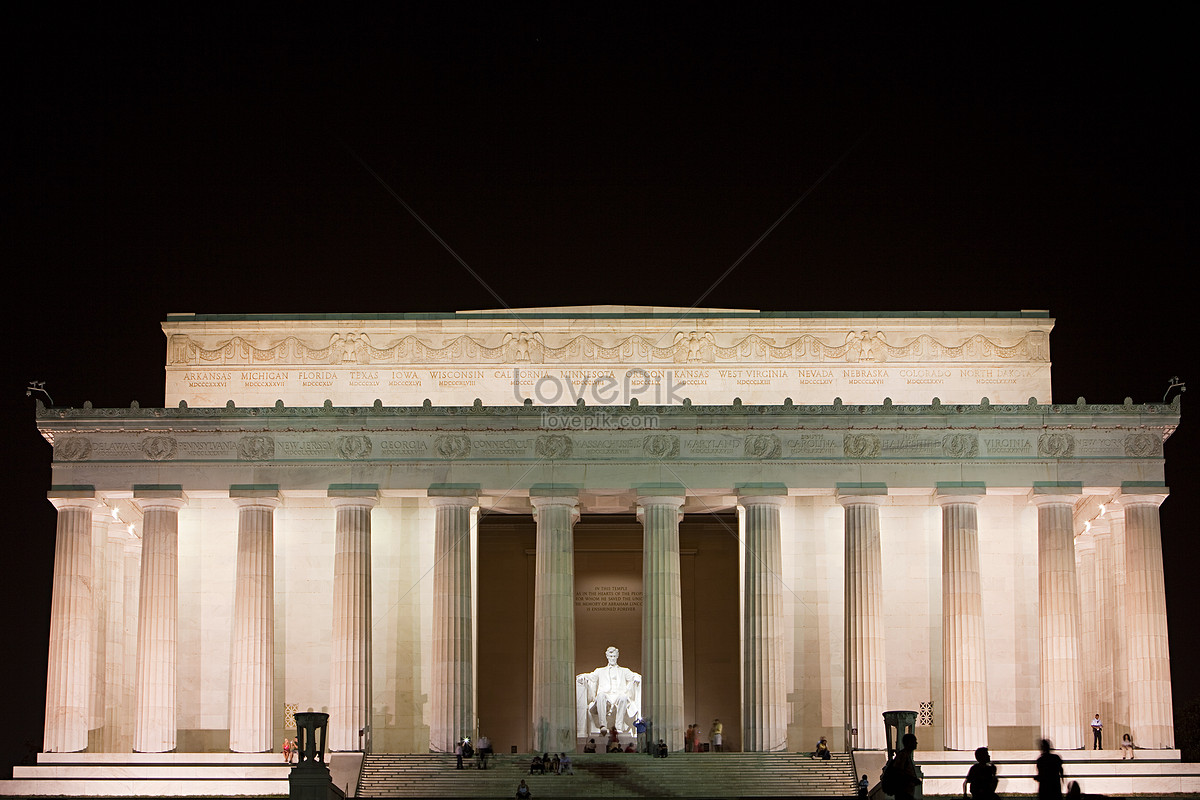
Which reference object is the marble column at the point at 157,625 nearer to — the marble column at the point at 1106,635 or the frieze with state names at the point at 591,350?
the frieze with state names at the point at 591,350

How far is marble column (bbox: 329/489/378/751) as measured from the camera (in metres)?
58.6

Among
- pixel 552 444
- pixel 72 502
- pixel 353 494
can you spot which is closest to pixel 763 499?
pixel 552 444

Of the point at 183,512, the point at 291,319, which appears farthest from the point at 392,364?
the point at 183,512

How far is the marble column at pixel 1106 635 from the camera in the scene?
62344 mm

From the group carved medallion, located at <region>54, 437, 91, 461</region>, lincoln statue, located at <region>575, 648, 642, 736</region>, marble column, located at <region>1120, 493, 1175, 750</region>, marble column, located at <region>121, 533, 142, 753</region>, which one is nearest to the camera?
marble column, located at <region>1120, 493, 1175, 750</region>

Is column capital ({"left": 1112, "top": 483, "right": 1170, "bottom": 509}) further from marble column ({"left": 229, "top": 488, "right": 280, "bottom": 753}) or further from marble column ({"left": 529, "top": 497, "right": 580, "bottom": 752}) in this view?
marble column ({"left": 229, "top": 488, "right": 280, "bottom": 753})

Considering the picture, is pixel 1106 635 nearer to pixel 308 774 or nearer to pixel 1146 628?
pixel 1146 628

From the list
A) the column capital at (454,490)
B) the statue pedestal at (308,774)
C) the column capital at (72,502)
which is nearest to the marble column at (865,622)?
the column capital at (454,490)

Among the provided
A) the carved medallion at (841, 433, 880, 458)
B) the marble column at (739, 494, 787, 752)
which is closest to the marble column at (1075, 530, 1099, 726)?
the carved medallion at (841, 433, 880, 458)

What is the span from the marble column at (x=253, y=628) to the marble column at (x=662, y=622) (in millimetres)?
14455

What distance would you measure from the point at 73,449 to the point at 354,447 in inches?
429

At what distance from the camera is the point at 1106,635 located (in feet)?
207

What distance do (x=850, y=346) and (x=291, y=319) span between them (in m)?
23.8

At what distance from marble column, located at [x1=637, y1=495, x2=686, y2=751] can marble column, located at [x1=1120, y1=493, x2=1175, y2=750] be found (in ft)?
56.5
